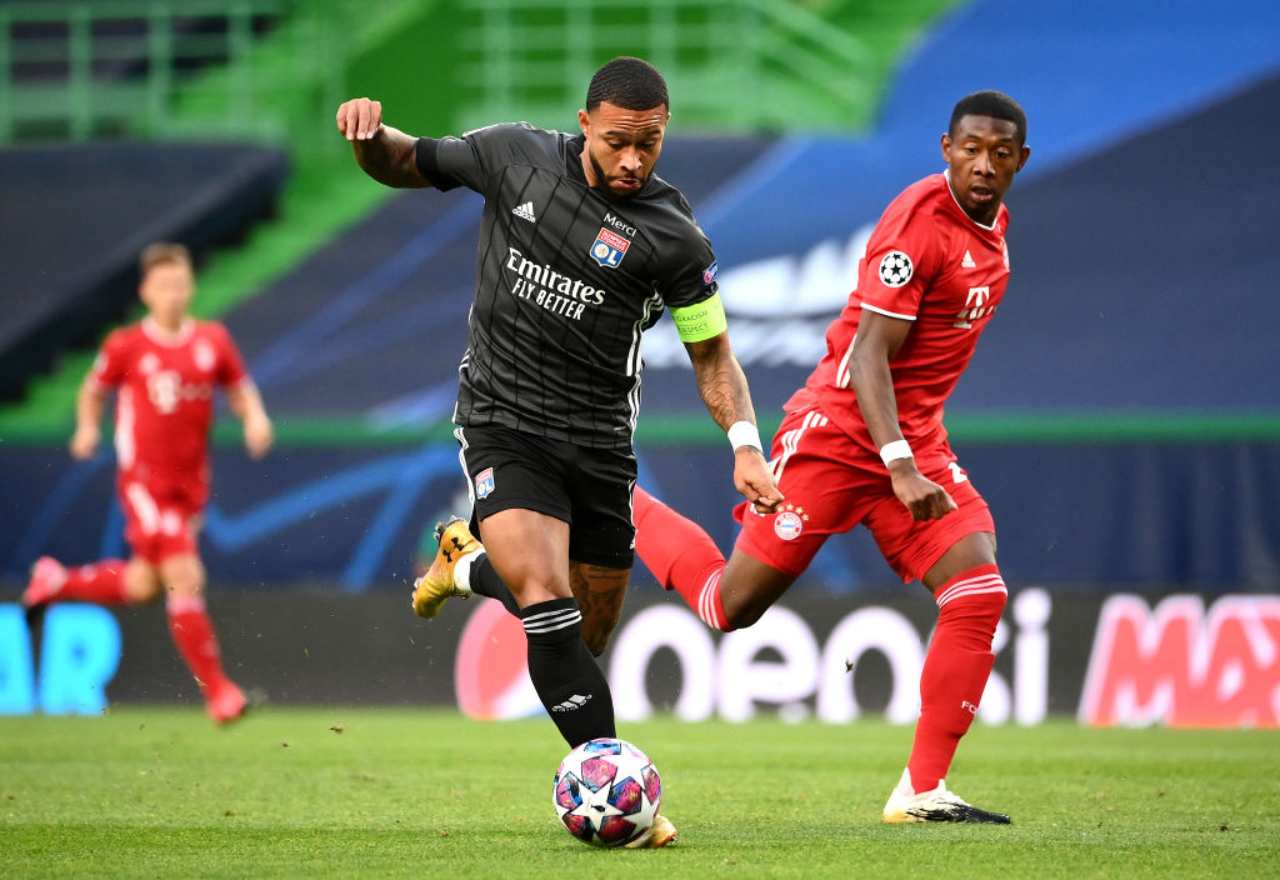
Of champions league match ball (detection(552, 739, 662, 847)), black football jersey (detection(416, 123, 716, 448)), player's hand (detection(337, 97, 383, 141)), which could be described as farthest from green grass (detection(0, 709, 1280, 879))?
player's hand (detection(337, 97, 383, 141))

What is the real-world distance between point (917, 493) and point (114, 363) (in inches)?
275

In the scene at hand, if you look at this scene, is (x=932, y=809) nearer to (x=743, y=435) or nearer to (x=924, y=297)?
(x=743, y=435)

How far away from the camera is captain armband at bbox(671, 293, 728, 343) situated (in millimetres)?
6488

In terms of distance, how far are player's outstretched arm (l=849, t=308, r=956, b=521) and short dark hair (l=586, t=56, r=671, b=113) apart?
1.15 m

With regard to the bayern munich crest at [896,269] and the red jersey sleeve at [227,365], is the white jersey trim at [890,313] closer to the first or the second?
the bayern munich crest at [896,269]

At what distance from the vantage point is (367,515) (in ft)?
48.4

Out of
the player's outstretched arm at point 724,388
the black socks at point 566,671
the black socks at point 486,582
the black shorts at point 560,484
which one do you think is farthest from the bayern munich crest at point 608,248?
the black socks at point 486,582

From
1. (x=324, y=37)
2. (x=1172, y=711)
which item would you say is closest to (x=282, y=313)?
(x=324, y=37)

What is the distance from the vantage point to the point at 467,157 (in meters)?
6.64

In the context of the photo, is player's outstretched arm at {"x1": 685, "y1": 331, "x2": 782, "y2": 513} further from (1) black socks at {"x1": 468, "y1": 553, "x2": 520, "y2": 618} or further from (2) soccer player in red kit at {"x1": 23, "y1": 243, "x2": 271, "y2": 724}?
(2) soccer player in red kit at {"x1": 23, "y1": 243, "x2": 271, "y2": 724}

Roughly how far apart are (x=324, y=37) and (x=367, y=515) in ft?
26.5

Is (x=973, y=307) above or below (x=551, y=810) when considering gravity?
above

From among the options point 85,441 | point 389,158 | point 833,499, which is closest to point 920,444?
point 833,499

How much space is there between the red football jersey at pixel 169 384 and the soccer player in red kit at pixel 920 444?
541 centimetres
